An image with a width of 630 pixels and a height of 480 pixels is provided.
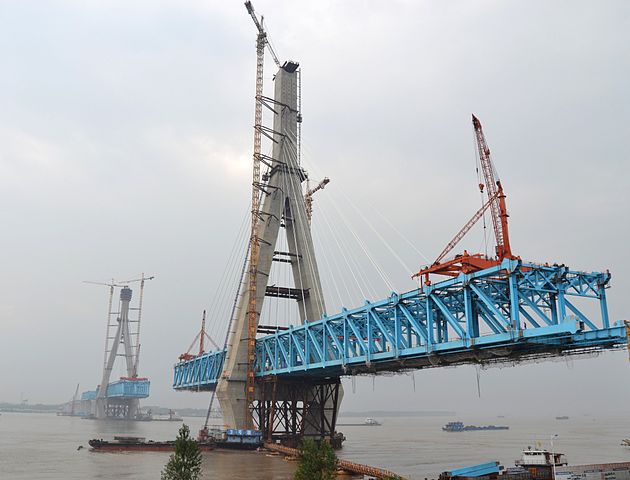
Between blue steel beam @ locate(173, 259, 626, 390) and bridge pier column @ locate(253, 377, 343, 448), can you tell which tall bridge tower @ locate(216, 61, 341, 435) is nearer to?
bridge pier column @ locate(253, 377, 343, 448)

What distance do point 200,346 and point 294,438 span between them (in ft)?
282

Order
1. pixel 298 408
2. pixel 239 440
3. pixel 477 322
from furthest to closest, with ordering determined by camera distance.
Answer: pixel 298 408
pixel 239 440
pixel 477 322

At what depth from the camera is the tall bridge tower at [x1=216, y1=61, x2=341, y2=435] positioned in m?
74.8

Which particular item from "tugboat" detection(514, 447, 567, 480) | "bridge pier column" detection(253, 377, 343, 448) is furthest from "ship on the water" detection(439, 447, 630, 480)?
"bridge pier column" detection(253, 377, 343, 448)

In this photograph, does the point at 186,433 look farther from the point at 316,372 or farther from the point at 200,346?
the point at 200,346

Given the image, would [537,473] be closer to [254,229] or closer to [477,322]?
[477,322]

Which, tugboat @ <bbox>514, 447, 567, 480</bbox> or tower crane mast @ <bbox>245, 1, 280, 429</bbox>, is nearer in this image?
tugboat @ <bbox>514, 447, 567, 480</bbox>

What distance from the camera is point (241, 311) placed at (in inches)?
3066

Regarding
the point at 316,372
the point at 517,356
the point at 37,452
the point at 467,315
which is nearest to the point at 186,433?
the point at 467,315

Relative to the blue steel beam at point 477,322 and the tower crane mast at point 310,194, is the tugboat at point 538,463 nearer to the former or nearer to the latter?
the blue steel beam at point 477,322

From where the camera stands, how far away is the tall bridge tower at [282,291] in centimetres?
7475

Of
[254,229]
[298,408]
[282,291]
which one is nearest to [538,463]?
[298,408]

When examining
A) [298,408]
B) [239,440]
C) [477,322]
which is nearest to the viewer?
[477,322]

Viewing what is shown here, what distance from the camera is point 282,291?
7931 centimetres
